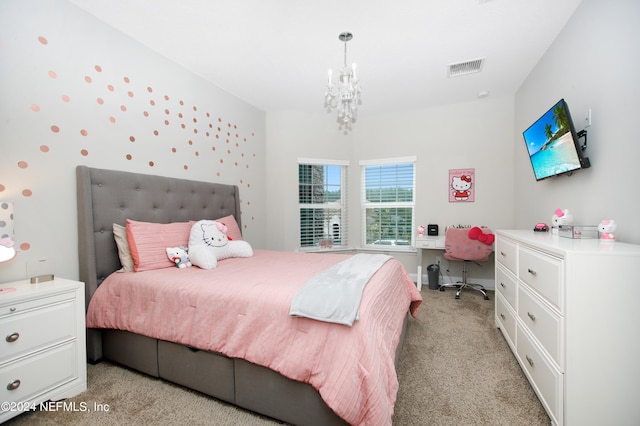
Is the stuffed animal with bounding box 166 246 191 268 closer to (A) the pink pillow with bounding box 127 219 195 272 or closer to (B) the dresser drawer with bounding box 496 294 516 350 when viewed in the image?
(A) the pink pillow with bounding box 127 219 195 272

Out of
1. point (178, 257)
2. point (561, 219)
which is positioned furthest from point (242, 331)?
point (561, 219)

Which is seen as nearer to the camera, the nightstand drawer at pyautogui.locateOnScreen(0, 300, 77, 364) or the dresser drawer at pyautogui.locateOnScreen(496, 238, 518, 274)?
the nightstand drawer at pyautogui.locateOnScreen(0, 300, 77, 364)

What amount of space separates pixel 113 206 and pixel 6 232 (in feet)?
2.00

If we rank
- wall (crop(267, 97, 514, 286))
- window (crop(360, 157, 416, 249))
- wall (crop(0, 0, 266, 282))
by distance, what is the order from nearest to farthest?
wall (crop(0, 0, 266, 282)) → wall (crop(267, 97, 514, 286)) → window (crop(360, 157, 416, 249))

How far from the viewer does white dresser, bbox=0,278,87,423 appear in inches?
55.9

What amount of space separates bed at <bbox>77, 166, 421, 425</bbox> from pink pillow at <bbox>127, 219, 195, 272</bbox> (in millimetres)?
108

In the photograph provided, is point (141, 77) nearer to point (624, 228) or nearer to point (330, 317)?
point (330, 317)

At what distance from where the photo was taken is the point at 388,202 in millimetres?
4453

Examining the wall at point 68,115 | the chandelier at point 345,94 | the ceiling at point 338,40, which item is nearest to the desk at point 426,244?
the ceiling at point 338,40

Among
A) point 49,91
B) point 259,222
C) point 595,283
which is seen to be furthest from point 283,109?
point 595,283

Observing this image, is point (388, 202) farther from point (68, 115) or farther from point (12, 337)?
point (12, 337)

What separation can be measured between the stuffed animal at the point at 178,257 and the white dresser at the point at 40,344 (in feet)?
1.88

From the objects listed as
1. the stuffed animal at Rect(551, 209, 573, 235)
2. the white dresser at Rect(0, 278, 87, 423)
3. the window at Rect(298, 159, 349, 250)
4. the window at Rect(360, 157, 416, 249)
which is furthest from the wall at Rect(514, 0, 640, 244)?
the white dresser at Rect(0, 278, 87, 423)

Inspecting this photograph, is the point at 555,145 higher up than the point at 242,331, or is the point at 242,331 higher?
the point at 555,145
